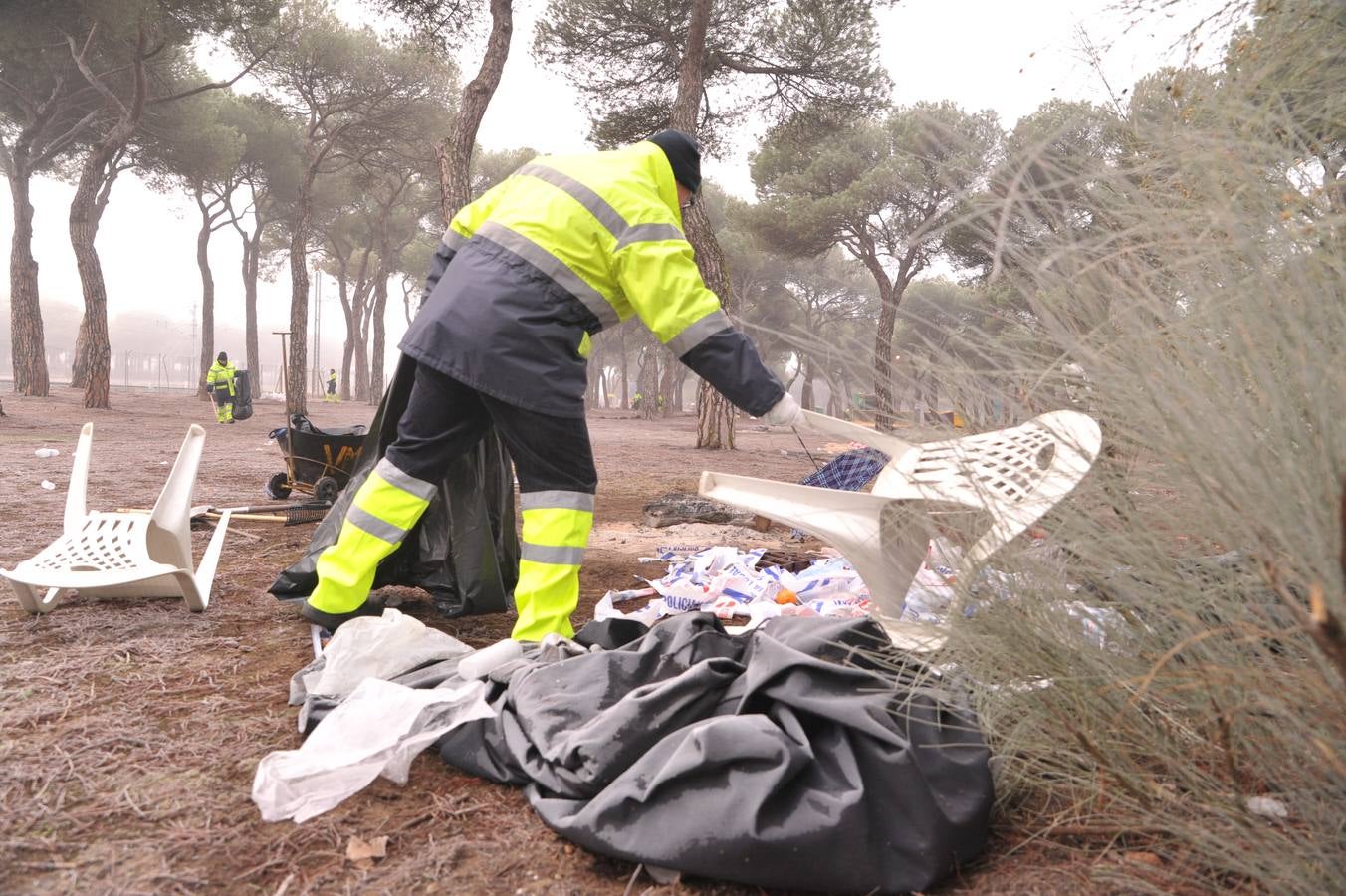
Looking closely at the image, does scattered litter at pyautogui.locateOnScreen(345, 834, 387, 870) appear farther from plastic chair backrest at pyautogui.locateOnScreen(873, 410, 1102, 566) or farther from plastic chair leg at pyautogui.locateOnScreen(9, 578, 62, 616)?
plastic chair leg at pyautogui.locateOnScreen(9, 578, 62, 616)

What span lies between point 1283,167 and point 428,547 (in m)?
2.54

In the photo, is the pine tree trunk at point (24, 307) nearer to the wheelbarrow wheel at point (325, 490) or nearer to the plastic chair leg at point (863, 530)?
the wheelbarrow wheel at point (325, 490)

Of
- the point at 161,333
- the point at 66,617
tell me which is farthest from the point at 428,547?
the point at 161,333

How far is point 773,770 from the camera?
1.34 meters

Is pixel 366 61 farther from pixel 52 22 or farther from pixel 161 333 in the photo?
pixel 161 333

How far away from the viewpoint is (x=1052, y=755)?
133cm

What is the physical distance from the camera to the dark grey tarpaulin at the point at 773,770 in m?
1.27

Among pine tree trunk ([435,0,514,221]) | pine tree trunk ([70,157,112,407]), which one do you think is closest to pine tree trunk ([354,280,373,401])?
pine tree trunk ([70,157,112,407])

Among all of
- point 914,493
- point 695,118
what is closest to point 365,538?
point 914,493

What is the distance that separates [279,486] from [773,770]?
4.70 meters

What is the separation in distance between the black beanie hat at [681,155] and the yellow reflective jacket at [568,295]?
0.69 feet

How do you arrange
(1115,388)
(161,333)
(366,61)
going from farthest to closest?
Result: 1. (161,333)
2. (366,61)
3. (1115,388)

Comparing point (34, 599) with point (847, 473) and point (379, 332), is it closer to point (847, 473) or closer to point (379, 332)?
point (847, 473)

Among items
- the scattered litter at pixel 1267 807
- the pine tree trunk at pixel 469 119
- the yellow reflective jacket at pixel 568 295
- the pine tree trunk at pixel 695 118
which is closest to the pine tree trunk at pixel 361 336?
the pine tree trunk at pixel 695 118
